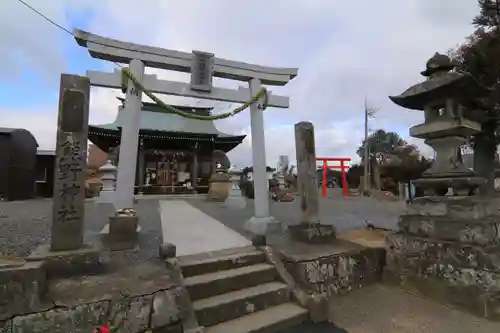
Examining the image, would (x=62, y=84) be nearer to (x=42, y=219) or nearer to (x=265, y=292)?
(x=265, y=292)

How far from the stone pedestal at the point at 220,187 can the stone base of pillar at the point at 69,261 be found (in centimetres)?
1195

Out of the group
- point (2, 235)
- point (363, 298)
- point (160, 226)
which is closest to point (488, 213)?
point (363, 298)

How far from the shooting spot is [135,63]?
20.9ft

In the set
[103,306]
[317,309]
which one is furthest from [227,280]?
[103,306]

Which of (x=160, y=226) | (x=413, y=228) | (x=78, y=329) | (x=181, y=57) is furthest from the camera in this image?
(x=160, y=226)

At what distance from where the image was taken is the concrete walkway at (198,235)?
543cm

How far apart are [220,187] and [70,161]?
1224cm

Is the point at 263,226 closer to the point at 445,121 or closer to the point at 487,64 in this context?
the point at 445,121

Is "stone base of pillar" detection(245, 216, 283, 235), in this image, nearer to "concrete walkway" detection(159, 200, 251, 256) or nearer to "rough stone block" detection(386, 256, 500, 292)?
"concrete walkway" detection(159, 200, 251, 256)

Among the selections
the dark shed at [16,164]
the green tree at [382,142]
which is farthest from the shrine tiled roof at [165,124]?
the green tree at [382,142]

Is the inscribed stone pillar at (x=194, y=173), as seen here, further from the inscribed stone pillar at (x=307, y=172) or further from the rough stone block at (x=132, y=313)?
the rough stone block at (x=132, y=313)

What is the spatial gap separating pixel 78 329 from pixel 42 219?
6.36 meters

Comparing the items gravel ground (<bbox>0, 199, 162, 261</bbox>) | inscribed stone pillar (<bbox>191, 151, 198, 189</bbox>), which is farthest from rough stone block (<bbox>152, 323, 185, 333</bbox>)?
inscribed stone pillar (<bbox>191, 151, 198, 189</bbox>)

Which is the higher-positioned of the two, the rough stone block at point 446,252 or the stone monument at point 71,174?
the stone monument at point 71,174
